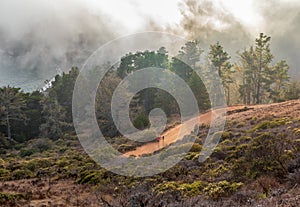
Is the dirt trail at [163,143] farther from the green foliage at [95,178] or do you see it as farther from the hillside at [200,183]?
the green foliage at [95,178]

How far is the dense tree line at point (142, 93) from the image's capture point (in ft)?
157

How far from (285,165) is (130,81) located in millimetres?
43881

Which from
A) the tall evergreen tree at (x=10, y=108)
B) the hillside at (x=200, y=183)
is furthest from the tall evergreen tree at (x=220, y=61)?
the hillside at (x=200, y=183)

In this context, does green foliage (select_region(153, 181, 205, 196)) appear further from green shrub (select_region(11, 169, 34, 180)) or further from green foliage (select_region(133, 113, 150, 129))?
green foliage (select_region(133, 113, 150, 129))

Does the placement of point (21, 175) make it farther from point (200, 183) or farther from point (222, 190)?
point (222, 190)

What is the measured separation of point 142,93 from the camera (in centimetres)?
5672

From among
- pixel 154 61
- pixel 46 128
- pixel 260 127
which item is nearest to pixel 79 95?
pixel 46 128

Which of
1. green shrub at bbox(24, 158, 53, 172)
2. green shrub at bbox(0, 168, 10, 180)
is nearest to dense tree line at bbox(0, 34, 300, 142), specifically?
green shrub at bbox(24, 158, 53, 172)

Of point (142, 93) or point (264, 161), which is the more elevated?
point (142, 93)

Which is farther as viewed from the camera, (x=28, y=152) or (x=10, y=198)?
(x=28, y=152)

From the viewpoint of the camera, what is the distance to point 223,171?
41.5 ft

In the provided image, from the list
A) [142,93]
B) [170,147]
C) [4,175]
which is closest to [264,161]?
[170,147]

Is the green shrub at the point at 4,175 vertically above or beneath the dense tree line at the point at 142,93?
beneath

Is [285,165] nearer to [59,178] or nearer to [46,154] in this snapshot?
[59,178]
